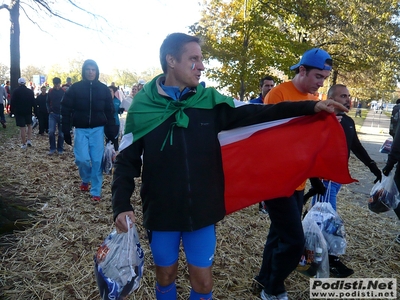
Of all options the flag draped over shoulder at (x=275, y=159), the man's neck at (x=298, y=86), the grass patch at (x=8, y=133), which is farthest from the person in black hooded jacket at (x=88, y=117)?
the grass patch at (x=8, y=133)

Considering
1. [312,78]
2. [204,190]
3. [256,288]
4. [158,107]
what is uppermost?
[312,78]

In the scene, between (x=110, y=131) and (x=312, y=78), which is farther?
(x=110, y=131)

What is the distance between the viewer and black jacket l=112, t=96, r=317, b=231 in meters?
2.25

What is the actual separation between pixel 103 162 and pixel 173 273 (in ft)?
13.4

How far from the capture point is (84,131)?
5.68m

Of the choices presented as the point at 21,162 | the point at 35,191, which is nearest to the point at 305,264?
the point at 35,191

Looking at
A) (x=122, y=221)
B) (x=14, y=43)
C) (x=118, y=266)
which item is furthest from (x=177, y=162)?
(x=14, y=43)

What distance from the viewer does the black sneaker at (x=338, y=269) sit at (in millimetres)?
3686

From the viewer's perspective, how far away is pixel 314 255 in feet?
10.4

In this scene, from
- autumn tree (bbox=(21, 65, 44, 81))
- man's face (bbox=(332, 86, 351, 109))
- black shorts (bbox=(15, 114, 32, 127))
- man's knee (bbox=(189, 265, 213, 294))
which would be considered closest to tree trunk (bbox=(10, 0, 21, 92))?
black shorts (bbox=(15, 114, 32, 127))

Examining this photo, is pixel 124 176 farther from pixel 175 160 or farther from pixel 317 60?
pixel 317 60

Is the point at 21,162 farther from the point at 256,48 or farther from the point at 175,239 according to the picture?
the point at 175,239

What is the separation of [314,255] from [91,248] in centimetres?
257

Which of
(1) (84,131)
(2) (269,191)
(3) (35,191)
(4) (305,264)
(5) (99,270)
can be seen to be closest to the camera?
(5) (99,270)
